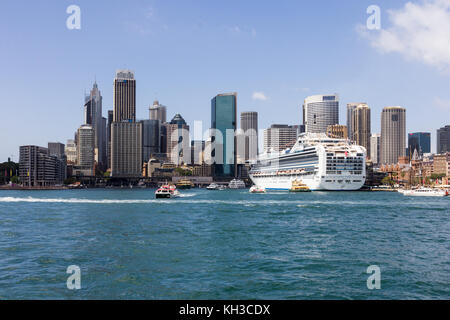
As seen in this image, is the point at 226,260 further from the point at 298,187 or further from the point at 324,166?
the point at 324,166

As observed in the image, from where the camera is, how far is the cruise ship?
136 m

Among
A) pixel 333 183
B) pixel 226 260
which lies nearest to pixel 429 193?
pixel 333 183

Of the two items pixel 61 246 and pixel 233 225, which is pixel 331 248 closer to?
pixel 233 225

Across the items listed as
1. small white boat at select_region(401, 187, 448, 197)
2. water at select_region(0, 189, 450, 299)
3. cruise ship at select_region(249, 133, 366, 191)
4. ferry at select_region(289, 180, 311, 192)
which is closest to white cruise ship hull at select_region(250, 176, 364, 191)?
cruise ship at select_region(249, 133, 366, 191)

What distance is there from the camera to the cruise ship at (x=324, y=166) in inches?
5340

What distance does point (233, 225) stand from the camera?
4262 cm

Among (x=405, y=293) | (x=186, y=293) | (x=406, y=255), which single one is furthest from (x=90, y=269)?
(x=406, y=255)

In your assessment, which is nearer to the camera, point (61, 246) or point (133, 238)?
point (61, 246)

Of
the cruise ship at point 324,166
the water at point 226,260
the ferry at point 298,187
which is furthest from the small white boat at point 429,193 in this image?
the water at point 226,260

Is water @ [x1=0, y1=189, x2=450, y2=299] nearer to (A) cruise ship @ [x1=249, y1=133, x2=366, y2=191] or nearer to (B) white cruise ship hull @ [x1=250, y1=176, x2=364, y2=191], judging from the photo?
(B) white cruise ship hull @ [x1=250, y1=176, x2=364, y2=191]

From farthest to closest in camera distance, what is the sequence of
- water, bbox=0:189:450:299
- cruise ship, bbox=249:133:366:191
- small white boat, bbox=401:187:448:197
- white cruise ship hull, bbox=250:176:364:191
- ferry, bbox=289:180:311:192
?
cruise ship, bbox=249:133:366:191
ferry, bbox=289:180:311:192
white cruise ship hull, bbox=250:176:364:191
small white boat, bbox=401:187:448:197
water, bbox=0:189:450:299

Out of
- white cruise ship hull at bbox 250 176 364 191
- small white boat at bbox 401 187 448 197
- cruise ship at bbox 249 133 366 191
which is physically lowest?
small white boat at bbox 401 187 448 197

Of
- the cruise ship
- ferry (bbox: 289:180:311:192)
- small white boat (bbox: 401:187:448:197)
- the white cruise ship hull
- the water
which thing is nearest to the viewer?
the water
